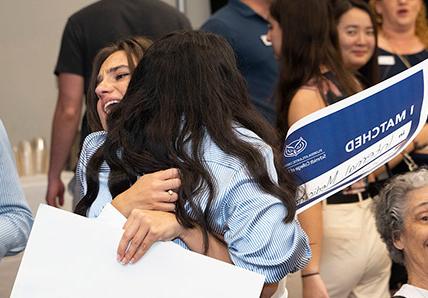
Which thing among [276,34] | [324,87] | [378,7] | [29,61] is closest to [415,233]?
[324,87]

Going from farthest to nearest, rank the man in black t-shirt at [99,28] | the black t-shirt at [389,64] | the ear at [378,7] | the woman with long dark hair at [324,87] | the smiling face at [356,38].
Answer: the ear at [378,7], the black t-shirt at [389,64], the man in black t-shirt at [99,28], the smiling face at [356,38], the woman with long dark hair at [324,87]

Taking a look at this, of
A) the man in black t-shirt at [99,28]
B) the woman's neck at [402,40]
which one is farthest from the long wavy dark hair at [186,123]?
the woman's neck at [402,40]

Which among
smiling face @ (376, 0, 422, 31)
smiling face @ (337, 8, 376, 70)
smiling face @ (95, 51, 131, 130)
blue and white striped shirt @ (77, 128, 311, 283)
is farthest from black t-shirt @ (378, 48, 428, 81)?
blue and white striped shirt @ (77, 128, 311, 283)

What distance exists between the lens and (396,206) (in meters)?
2.92

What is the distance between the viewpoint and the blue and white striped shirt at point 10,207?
246cm

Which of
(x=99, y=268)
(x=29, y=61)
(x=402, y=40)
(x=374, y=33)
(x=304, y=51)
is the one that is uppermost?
(x=99, y=268)

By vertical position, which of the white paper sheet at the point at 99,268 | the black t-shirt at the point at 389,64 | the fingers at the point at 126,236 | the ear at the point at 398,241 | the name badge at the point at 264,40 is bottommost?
the black t-shirt at the point at 389,64

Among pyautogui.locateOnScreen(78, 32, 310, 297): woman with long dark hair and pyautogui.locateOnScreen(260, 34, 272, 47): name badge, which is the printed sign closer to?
pyautogui.locateOnScreen(78, 32, 310, 297): woman with long dark hair

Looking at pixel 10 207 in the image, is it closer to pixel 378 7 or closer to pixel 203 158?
pixel 203 158

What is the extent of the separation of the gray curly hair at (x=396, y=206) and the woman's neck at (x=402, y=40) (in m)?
1.56

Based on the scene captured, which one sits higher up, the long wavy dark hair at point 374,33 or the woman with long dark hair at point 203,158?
the woman with long dark hair at point 203,158

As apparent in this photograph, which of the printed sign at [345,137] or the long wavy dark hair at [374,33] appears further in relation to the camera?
the long wavy dark hair at [374,33]

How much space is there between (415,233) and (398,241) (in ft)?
0.19

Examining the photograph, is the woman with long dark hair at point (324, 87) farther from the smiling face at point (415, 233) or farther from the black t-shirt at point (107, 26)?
the black t-shirt at point (107, 26)
